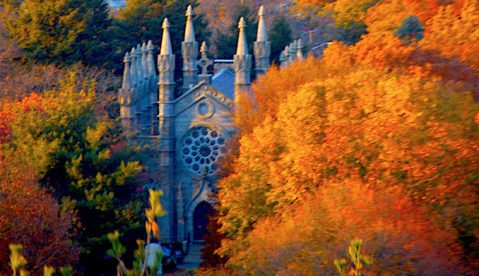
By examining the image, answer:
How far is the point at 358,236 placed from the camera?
69.1ft

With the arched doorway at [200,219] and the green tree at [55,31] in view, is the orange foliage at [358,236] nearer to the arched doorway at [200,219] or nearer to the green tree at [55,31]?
the arched doorway at [200,219]

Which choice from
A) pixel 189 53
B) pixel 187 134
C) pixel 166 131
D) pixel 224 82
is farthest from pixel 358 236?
pixel 224 82

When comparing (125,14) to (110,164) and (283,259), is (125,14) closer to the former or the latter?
(110,164)

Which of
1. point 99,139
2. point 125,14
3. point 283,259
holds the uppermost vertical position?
point 125,14

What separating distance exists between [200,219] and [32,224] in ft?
60.7

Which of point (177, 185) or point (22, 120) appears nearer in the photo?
point (22, 120)

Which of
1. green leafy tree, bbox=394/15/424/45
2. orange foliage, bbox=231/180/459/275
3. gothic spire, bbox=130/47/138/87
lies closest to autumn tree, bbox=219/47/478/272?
orange foliage, bbox=231/180/459/275

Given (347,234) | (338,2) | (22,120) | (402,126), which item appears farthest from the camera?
(338,2)

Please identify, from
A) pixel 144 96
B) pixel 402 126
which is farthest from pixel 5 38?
pixel 402 126

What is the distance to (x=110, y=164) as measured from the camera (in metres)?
33.7

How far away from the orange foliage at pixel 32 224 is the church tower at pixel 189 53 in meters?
17.3

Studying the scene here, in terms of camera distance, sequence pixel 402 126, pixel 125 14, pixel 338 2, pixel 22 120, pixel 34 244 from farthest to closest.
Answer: pixel 125 14, pixel 338 2, pixel 22 120, pixel 34 244, pixel 402 126

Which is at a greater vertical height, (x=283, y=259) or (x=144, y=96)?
(x=144, y=96)

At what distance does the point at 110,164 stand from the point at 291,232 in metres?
12.6
